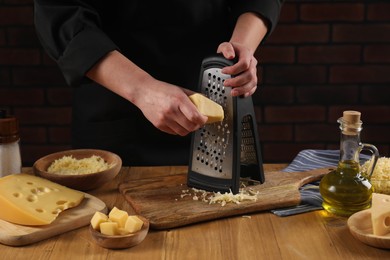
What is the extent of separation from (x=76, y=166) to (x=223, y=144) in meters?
0.41

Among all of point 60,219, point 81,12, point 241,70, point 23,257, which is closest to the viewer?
point 23,257

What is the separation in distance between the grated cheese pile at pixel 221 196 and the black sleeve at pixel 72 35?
1.48ft

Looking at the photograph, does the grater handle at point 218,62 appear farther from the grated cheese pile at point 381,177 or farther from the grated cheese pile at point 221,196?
the grated cheese pile at point 381,177

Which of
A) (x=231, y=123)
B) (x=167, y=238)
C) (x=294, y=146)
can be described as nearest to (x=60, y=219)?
(x=167, y=238)

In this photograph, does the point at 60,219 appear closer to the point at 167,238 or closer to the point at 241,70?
the point at 167,238

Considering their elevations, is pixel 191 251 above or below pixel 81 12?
below

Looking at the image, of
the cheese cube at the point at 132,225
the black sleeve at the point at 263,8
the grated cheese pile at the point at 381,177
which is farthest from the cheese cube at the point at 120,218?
the black sleeve at the point at 263,8

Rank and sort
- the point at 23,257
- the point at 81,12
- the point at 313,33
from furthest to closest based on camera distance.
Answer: the point at 313,33, the point at 81,12, the point at 23,257

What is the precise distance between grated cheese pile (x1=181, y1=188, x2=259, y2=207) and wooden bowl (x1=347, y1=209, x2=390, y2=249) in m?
0.27

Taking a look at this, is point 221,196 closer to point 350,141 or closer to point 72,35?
point 350,141

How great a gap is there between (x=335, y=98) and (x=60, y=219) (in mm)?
1997

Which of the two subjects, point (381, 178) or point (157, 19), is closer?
point (381, 178)

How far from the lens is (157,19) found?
2.04 meters

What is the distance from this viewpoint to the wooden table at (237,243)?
1.34m
